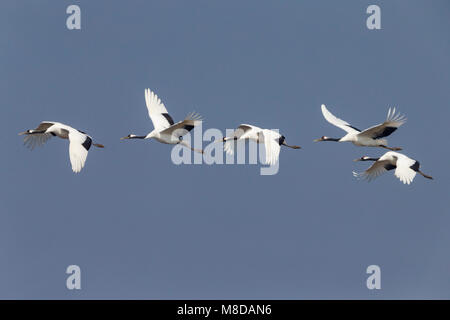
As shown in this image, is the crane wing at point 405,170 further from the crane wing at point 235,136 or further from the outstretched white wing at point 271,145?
the crane wing at point 235,136

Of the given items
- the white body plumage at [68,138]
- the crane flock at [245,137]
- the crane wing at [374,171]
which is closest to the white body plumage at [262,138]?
the crane flock at [245,137]

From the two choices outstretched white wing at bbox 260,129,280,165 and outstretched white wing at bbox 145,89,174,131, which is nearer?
outstretched white wing at bbox 260,129,280,165

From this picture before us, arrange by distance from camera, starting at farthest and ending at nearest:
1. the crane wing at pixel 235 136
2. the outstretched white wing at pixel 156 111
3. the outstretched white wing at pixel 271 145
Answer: the outstretched white wing at pixel 156 111, the crane wing at pixel 235 136, the outstretched white wing at pixel 271 145

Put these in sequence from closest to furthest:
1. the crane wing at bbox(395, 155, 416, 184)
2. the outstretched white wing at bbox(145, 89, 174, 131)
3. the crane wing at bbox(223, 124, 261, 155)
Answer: the crane wing at bbox(395, 155, 416, 184)
the crane wing at bbox(223, 124, 261, 155)
the outstretched white wing at bbox(145, 89, 174, 131)

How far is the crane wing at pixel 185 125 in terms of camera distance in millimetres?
36906

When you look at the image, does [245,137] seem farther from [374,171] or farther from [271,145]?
[374,171]

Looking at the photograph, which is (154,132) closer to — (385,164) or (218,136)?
(218,136)

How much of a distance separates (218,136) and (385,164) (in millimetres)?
5015

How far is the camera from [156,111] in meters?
40.0

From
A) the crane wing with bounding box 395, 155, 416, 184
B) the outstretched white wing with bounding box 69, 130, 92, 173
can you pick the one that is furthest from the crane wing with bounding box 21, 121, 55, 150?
the crane wing with bounding box 395, 155, 416, 184

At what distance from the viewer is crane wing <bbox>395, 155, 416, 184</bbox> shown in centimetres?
3712

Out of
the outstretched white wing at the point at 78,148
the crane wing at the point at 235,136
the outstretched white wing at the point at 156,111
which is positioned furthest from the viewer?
the outstretched white wing at the point at 156,111

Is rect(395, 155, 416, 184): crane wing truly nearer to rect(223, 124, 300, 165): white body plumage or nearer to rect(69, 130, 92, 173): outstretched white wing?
rect(223, 124, 300, 165): white body plumage

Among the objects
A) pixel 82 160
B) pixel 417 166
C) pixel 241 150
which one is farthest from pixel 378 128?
pixel 82 160
